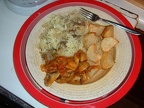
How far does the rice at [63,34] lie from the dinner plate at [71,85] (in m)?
0.02

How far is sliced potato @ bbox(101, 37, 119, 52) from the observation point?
26.1 inches

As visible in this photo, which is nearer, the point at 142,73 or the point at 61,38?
the point at 61,38

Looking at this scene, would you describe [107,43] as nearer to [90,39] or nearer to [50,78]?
[90,39]

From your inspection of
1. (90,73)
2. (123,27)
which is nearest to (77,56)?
(90,73)

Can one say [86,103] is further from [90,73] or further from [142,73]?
[142,73]

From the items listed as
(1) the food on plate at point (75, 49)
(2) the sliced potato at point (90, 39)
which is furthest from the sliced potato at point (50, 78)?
(2) the sliced potato at point (90, 39)

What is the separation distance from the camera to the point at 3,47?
2.41 ft

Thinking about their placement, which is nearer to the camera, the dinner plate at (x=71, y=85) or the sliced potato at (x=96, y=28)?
the dinner plate at (x=71, y=85)

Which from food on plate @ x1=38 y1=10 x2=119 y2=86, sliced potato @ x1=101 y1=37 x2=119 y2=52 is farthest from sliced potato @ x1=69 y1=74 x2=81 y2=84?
sliced potato @ x1=101 y1=37 x2=119 y2=52

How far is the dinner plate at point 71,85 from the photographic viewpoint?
61 cm

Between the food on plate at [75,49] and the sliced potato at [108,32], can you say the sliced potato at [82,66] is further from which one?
the sliced potato at [108,32]

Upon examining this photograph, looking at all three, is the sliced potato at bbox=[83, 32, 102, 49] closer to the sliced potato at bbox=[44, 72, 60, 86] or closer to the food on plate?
the food on plate

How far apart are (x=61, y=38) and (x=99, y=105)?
0.74ft

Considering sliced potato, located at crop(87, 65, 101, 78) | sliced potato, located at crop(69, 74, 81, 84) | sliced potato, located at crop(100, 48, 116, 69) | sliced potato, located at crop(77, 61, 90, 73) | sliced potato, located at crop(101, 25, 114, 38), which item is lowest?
sliced potato, located at crop(69, 74, 81, 84)
